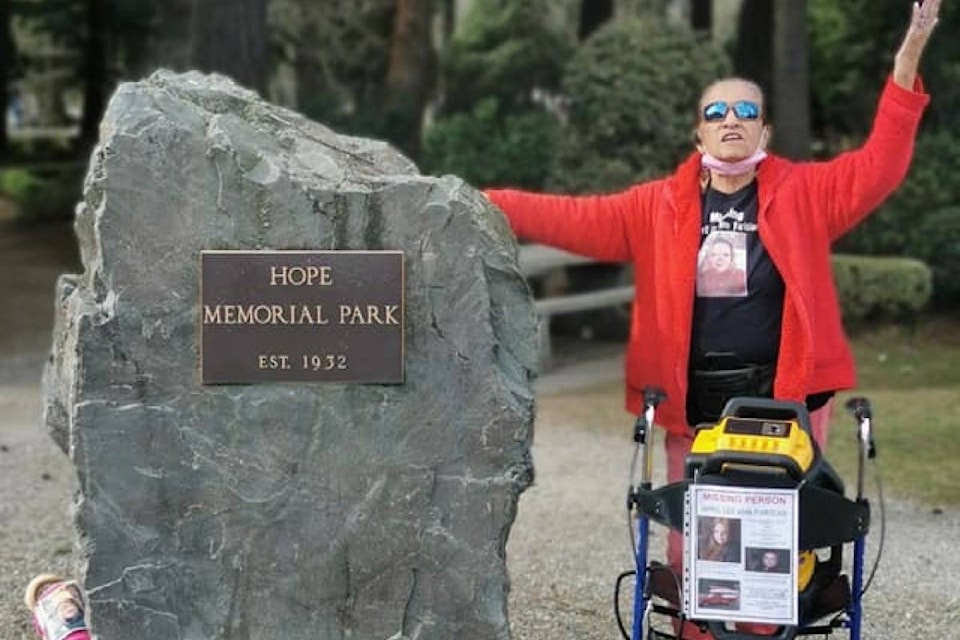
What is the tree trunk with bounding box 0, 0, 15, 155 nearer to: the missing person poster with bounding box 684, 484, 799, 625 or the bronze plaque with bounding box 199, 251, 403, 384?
the bronze plaque with bounding box 199, 251, 403, 384

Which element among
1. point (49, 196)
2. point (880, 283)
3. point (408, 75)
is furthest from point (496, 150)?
point (49, 196)

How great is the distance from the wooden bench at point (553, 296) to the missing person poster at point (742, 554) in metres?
7.78

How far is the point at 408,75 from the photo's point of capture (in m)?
17.5

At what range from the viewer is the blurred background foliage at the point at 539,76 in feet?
46.6

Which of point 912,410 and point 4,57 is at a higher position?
point 4,57

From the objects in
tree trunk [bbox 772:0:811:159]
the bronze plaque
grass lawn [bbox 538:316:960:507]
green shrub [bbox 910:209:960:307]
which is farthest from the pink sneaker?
tree trunk [bbox 772:0:811:159]

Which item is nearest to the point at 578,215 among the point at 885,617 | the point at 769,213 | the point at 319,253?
the point at 769,213

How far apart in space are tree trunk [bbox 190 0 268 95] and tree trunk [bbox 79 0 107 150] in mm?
9419

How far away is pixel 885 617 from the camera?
6.04 m

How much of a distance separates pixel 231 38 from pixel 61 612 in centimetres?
934

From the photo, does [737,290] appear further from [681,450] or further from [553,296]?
[553,296]

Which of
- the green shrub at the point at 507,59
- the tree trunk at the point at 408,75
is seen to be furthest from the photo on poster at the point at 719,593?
the green shrub at the point at 507,59

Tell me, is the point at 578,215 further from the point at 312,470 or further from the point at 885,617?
the point at 885,617

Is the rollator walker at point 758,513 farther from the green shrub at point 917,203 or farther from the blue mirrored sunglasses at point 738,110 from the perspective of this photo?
the green shrub at point 917,203
